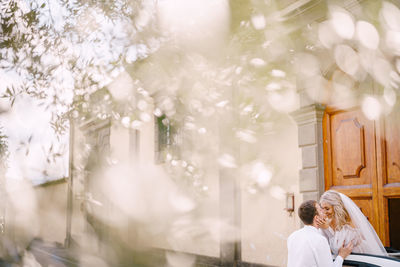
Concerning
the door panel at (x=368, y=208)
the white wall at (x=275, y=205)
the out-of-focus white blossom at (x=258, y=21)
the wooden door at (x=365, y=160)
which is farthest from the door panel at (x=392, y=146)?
the out-of-focus white blossom at (x=258, y=21)

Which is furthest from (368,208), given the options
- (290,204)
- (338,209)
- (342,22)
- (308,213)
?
(308,213)

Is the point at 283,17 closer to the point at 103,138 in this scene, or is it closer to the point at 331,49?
the point at 331,49

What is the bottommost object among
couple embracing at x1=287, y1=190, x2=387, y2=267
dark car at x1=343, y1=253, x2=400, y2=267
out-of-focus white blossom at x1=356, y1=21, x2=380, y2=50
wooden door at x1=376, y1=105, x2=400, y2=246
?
dark car at x1=343, y1=253, x2=400, y2=267

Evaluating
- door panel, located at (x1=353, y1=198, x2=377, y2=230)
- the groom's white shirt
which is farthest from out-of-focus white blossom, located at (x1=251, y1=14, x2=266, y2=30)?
the groom's white shirt

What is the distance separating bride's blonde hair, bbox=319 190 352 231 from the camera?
5156mm

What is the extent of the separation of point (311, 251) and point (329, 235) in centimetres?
90

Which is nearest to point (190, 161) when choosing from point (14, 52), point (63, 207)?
point (14, 52)

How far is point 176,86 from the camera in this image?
11.5 meters

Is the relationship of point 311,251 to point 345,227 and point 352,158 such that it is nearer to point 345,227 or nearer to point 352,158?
point 345,227

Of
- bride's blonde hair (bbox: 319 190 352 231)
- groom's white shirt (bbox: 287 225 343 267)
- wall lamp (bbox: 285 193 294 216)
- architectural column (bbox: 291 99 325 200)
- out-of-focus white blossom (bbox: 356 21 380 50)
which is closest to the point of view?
groom's white shirt (bbox: 287 225 343 267)

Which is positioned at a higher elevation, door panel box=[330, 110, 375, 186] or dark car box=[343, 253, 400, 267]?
door panel box=[330, 110, 375, 186]

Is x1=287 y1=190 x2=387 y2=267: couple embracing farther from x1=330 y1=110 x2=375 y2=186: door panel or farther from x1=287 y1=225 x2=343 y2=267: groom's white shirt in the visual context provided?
x1=330 y1=110 x2=375 y2=186: door panel

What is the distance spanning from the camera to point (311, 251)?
4.31 meters

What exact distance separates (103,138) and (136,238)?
482 centimetres
